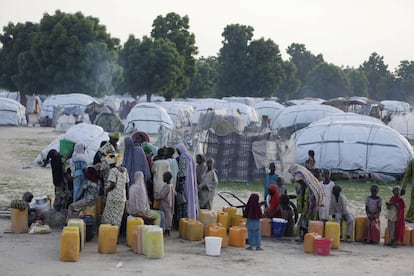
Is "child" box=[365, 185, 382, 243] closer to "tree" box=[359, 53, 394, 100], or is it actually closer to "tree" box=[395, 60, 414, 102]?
"tree" box=[395, 60, 414, 102]

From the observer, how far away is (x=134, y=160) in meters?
12.0

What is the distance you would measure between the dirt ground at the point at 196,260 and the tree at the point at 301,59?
305ft

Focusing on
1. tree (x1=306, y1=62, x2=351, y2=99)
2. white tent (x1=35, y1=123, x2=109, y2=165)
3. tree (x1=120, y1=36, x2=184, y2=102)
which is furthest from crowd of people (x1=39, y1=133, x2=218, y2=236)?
tree (x1=306, y1=62, x2=351, y2=99)

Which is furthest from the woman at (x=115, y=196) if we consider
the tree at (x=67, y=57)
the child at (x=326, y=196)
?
the tree at (x=67, y=57)

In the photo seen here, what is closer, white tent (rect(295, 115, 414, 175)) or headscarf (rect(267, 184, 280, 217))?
headscarf (rect(267, 184, 280, 217))

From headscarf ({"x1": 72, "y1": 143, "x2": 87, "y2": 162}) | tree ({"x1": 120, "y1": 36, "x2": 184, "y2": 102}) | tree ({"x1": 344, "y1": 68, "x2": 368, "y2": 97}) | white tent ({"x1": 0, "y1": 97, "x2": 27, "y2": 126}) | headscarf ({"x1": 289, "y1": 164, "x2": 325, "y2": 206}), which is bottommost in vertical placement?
headscarf ({"x1": 289, "y1": 164, "x2": 325, "y2": 206})

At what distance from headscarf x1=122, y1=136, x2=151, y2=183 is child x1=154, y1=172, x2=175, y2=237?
0.50 m

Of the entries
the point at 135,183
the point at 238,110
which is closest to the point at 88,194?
the point at 135,183

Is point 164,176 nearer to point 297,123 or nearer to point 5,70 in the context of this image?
point 297,123

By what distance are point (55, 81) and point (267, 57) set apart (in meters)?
25.5

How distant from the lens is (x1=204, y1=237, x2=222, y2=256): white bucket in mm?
10531

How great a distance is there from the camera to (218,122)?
2988 centimetres

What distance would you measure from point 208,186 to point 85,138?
1031 centimetres

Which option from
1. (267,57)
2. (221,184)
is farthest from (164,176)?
(267,57)
